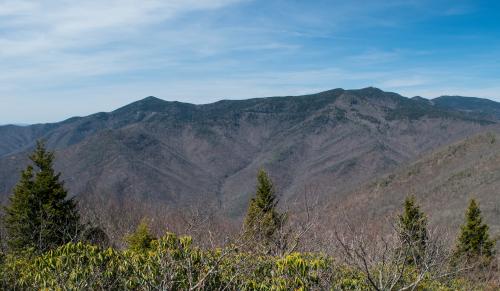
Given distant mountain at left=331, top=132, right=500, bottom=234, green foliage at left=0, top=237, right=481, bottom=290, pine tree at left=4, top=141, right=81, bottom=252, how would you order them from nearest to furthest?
green foliage at left=0, top=237, right=481, bottom=290, pine tree at left=4, top=141, right=81, bottom=252, distant mountain at left=331, top=132, right=500, bottom=234

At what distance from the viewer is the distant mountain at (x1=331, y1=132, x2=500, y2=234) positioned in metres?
62.4

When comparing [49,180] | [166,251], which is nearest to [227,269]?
[166,251]

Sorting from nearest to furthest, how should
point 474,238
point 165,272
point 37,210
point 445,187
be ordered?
point 165,272 → point 37,210 → point 474,238 → point 445,187

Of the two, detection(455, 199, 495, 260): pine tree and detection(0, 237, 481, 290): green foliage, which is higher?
detection(0, 237, 481, 290): green foliage

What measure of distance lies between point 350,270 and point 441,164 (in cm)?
10982

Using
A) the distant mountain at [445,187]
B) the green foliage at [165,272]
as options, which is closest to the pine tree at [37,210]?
the green foliage at [165,272]

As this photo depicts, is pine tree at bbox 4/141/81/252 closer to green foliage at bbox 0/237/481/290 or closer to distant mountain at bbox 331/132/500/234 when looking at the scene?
green foliage at bbox 0/237/481/290

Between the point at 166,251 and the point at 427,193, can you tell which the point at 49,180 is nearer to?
the point at 166,251

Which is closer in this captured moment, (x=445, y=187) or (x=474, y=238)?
(x=474, y=238)

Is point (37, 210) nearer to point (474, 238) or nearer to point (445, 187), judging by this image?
point (474, 238)

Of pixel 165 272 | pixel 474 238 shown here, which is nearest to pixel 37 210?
pixel 165 272

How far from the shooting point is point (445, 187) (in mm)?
86250

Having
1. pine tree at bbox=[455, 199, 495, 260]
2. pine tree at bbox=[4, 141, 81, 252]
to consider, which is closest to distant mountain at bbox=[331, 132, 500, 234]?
pine tree at bbox=[455, 199, 495, 260]

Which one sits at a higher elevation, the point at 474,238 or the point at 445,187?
the point at 474,238
